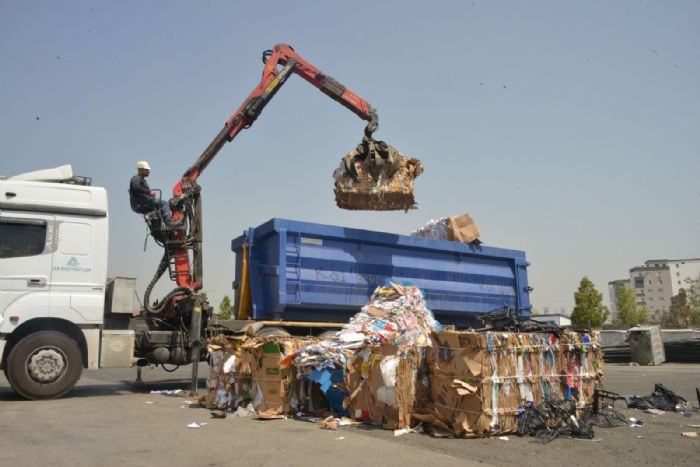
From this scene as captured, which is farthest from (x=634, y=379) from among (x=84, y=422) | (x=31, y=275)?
(x=31, y=275)

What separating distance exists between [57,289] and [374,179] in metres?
5.30

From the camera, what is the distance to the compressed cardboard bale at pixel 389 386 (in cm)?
573

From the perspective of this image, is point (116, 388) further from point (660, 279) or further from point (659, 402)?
point (660, 279)

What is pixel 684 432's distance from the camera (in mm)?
5434

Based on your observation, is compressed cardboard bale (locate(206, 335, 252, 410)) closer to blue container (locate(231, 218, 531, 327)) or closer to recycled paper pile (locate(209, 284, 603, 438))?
recycled paper pile (locate(209, 284, 603, 438))

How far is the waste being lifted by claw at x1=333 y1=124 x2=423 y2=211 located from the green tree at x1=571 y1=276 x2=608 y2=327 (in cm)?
3540

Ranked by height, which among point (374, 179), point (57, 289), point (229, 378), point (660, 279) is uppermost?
point (660, 279)

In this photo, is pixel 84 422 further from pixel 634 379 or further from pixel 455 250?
Answer: pixel 634 379

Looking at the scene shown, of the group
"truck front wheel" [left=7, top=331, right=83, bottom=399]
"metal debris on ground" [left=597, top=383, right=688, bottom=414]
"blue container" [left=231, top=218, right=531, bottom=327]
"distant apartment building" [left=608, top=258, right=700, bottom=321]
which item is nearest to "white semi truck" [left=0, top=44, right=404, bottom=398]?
"truck front wheel" [left=7, top=331, right=83, bottom=399]

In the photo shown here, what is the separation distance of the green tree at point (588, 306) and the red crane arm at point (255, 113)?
35.4m

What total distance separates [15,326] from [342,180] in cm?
547

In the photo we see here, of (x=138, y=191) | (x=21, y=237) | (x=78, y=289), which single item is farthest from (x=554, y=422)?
(x=21, y=237)

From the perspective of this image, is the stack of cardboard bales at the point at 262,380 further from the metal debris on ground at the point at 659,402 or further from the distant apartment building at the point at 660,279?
the distant apartment building at the point at 660,279

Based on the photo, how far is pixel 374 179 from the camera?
9.55m
